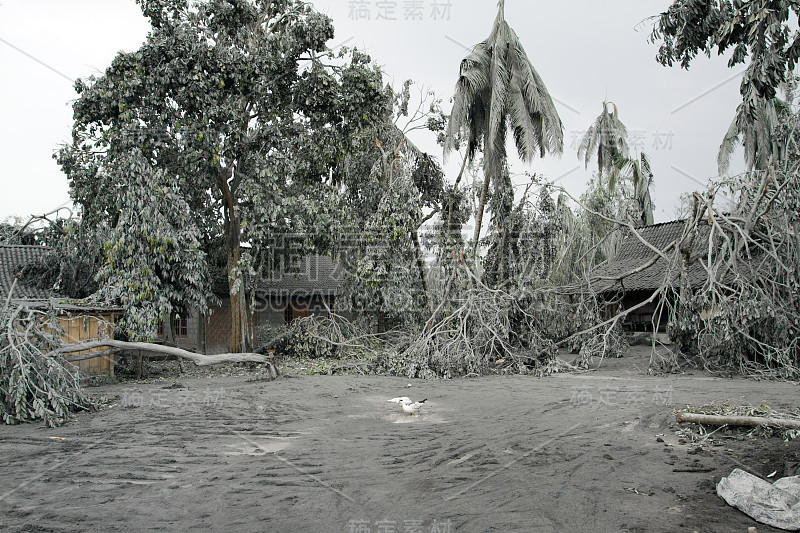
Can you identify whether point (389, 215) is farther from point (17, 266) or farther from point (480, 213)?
point (17, 266)

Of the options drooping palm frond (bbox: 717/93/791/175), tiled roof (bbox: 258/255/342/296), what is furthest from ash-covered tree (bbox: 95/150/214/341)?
drooping palm frond (bbox: 717/93/791/175)

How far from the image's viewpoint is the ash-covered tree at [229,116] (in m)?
13.7

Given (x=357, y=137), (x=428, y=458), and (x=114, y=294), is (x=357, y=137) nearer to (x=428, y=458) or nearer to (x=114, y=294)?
(x=114, y=294)

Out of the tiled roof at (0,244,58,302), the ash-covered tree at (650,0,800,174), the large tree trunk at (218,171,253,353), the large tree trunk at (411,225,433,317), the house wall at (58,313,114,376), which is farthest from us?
the large tree trunk at (411,225,433,317)

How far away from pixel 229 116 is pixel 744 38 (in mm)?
11743

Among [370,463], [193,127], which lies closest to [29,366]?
[370,463]

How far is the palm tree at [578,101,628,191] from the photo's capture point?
1182 inches

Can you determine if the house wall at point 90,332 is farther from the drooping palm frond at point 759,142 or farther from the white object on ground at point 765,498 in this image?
the drooping palm frond at point 759,142

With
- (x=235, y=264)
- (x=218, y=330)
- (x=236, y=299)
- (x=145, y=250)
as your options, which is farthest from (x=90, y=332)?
(x=218, y=330)

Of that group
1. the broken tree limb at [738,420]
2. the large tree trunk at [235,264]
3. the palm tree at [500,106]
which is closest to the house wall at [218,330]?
the large tree trunk at [235,264]

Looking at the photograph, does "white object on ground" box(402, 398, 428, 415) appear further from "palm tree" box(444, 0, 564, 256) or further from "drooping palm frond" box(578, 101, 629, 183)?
"drooping palm frond" box(578, 101, 629, 183)

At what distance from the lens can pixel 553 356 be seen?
13.9 metres

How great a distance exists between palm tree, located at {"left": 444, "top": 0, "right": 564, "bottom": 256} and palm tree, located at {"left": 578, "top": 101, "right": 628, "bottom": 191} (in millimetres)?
13564

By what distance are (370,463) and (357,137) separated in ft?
37.0
